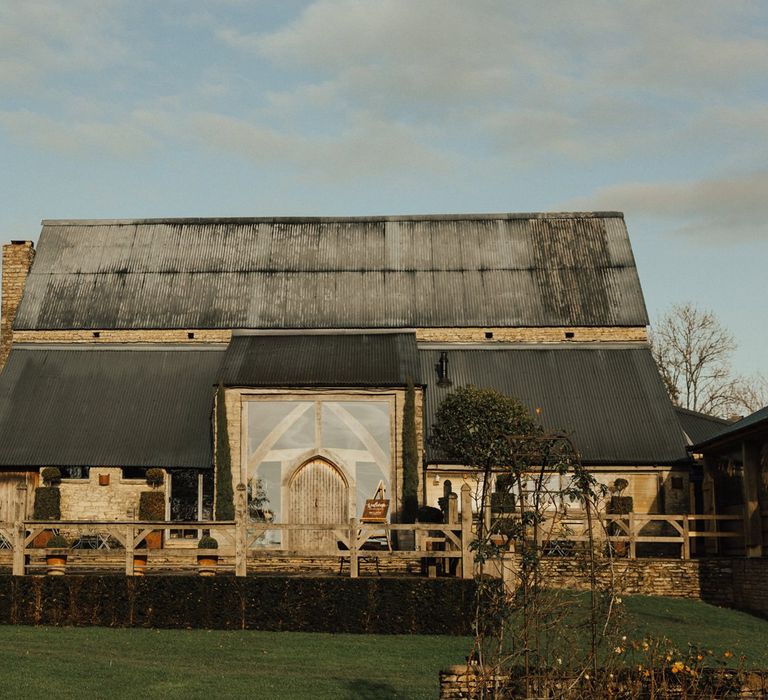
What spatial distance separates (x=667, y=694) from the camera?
10242mm

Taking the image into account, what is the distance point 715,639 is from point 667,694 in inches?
302

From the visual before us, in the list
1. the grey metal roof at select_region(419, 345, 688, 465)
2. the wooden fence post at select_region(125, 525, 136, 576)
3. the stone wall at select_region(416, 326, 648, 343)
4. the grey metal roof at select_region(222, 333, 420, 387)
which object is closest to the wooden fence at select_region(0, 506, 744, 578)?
the wooden fence post at select_region(125, 525, 136, 576)

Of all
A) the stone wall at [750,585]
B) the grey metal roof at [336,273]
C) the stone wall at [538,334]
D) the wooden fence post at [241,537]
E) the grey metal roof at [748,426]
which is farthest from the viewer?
the grey metal roof at [336,273]

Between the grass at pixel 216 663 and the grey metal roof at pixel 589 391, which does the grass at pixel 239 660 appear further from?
the grey metal roof at pixel 589 391

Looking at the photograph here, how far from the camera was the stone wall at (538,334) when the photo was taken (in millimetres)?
33375

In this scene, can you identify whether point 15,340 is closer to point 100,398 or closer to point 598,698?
point 100,398

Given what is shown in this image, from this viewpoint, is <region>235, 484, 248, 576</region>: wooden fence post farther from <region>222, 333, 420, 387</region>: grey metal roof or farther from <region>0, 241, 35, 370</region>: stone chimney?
<region>0, 241, 35, 370</region>: stone chimney

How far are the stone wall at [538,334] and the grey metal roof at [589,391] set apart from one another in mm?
412

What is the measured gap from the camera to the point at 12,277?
36062mm

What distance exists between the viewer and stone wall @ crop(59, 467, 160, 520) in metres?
28.9

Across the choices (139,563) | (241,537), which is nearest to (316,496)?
(241,537)

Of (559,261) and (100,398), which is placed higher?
(559,261)

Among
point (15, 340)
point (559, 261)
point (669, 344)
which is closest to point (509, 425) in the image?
point (559, 261)

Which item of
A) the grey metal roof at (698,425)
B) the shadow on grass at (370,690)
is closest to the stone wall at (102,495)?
the grey metal roof at (698,425)
